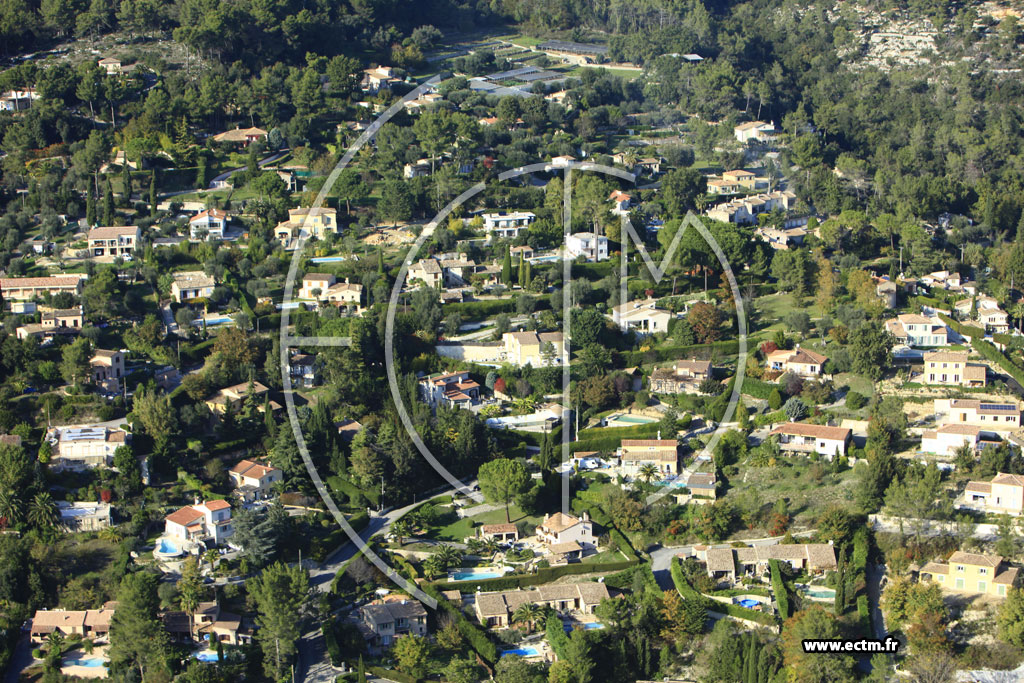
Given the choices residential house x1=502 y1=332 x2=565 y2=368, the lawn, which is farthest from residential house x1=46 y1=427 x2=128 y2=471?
residential house x1=502 y1=332 x2=565 y2=368

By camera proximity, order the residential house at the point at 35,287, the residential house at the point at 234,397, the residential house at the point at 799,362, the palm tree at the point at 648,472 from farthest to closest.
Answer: the residential house at the point at 35,287, the residential house at the point at 799,362, the residential house at the point at 234,397, the palm tree at the point at 648,472

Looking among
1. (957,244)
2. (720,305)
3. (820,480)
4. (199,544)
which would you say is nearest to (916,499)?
(820,480)

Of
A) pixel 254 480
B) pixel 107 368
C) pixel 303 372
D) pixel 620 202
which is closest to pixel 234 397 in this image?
pixel 303 372

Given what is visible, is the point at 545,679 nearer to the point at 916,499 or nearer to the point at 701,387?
the point at 916,499

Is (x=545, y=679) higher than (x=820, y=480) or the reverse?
the reverse

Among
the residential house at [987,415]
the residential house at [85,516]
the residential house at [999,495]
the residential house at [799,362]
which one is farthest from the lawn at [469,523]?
the residential house at [987,415]

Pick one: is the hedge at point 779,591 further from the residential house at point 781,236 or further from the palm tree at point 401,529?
the residential house at point 781,236

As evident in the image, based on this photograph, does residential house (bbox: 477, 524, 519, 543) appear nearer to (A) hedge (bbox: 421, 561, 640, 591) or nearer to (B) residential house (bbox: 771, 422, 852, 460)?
(A) hedge (bbox: 421, 561, 640, 591)
